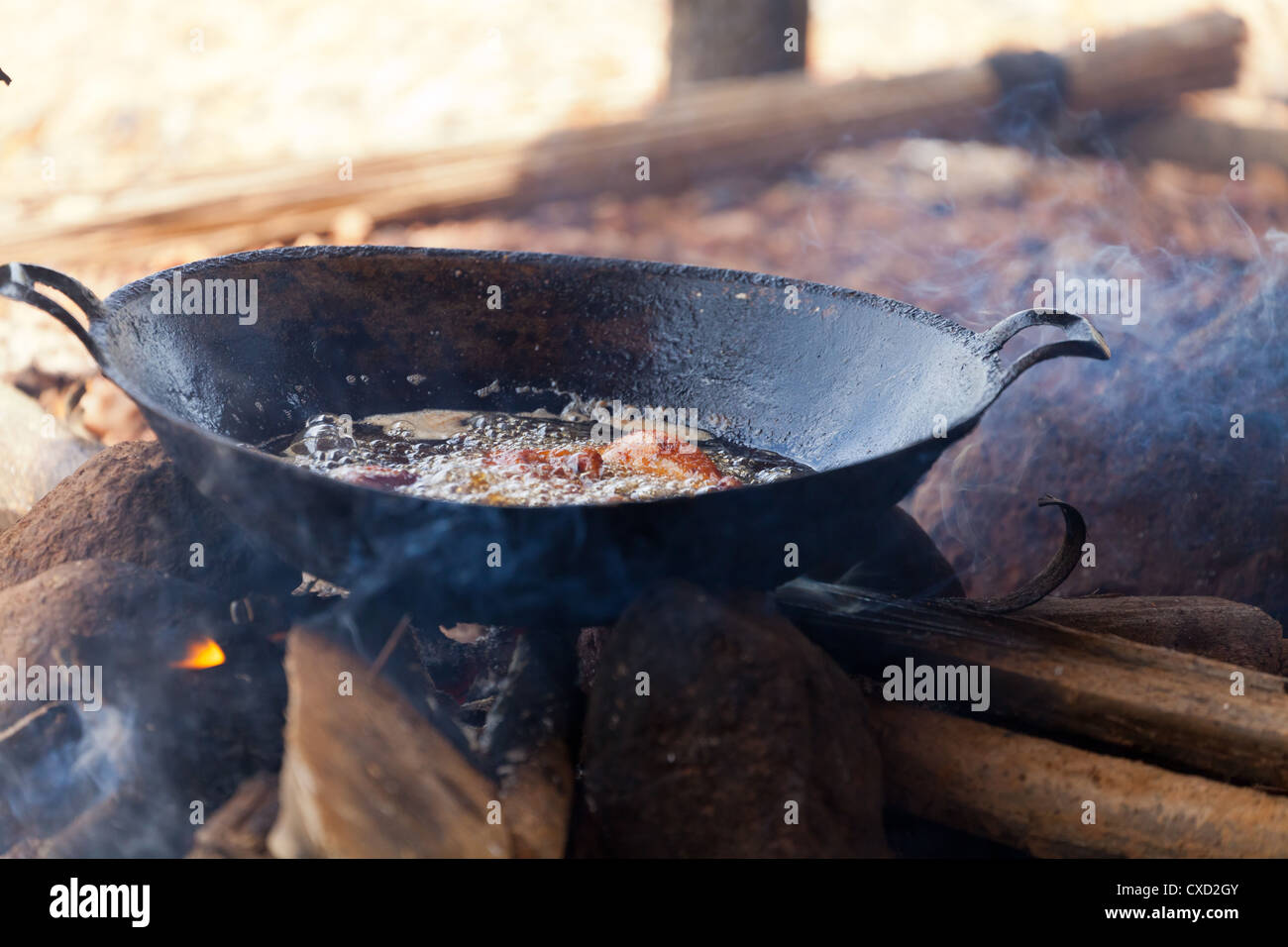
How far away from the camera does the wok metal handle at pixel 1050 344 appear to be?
2.24m

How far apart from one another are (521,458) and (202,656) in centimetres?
90

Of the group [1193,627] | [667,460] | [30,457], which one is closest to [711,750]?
[667,460]

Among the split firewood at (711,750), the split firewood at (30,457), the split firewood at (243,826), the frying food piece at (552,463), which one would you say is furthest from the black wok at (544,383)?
the split firewood at (30,457)

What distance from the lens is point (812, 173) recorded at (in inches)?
260

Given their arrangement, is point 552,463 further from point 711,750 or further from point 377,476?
point 711,750

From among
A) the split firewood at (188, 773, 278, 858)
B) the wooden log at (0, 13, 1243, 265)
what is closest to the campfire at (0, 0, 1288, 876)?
the split firewood at (188, 773, 278, 858)

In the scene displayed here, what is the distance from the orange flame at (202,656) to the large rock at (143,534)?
353 millimetres

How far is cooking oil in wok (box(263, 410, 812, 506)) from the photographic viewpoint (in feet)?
8.21

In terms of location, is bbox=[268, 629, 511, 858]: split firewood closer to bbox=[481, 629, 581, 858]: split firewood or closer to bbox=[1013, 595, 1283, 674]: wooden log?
bbox=[481, 629, 581, 858]: split firewood

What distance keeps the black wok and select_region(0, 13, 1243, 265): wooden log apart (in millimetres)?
2853

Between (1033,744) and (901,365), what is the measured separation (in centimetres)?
105

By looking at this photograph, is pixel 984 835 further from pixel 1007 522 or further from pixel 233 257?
pixel 233 257

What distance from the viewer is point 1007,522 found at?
3.70 meters
